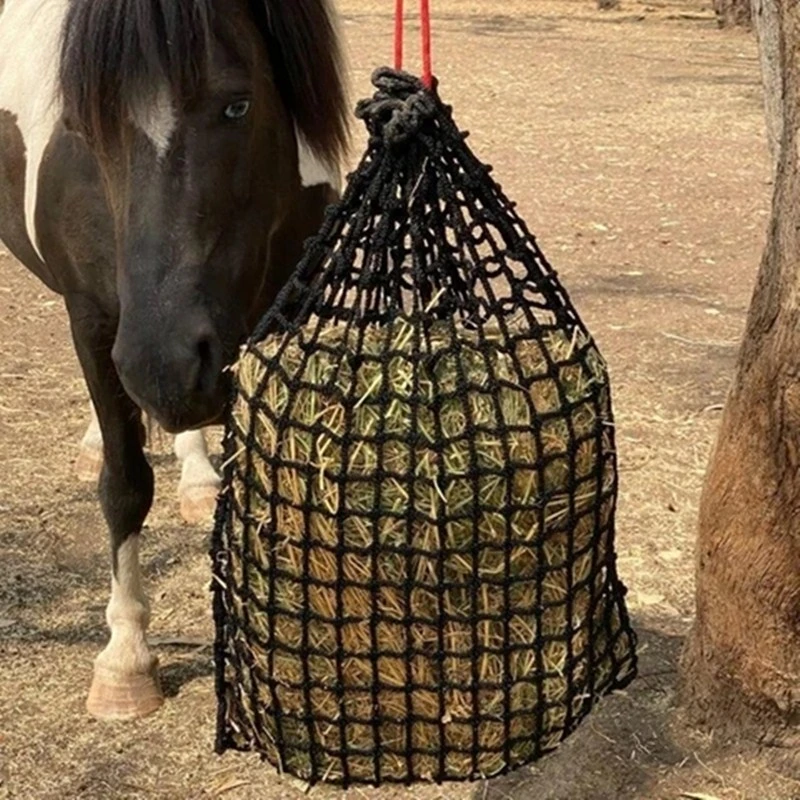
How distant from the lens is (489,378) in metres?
1.98

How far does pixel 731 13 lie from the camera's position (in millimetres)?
16547

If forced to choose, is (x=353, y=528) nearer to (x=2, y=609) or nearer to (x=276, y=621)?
(x=276, y=621)

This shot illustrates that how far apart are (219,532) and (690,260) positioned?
5.33 m

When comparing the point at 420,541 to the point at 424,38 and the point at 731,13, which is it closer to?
the point at 424,38

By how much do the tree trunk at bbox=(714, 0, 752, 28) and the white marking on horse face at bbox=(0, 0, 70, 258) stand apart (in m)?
13.7

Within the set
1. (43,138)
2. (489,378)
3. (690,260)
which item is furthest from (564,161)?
(489,378)

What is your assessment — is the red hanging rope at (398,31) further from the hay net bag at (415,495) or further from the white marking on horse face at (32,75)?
the white marking on horse face at (32,75)

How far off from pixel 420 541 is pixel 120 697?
1545 mm

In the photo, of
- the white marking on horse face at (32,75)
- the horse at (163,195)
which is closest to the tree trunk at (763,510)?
the horse at (163,195)

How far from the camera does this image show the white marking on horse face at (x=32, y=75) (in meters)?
3.34

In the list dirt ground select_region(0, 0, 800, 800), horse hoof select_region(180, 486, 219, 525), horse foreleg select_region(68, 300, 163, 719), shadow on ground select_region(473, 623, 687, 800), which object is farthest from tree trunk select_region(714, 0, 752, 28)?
shadow on ground select_region(473, 623, 687, 800)

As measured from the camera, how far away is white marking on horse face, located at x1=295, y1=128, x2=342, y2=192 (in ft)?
10.5

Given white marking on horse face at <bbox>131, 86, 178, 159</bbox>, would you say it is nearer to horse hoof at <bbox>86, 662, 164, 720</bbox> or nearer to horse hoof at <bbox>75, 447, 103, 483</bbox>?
horse hoof at <bbox>86, 662, 164, 720</bbox>

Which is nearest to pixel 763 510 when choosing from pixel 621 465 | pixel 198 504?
pixel 621 465
